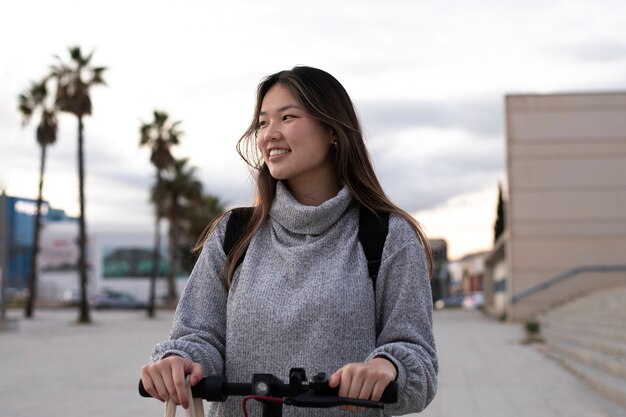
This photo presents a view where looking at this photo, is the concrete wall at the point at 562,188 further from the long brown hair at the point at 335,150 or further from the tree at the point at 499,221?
the long brown hair at the point at 335,150

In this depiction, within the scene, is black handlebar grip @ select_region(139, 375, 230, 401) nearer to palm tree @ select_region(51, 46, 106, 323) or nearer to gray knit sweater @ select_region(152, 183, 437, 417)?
gray knit sweater @ select_region(152, 183, 437, 417)

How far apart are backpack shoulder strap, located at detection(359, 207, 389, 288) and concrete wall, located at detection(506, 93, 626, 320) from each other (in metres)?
28.3

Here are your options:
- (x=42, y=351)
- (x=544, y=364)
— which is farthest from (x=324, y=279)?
(x=42, y=351)

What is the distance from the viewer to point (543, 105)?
3034cm

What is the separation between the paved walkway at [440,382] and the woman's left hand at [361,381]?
7564 millimetres

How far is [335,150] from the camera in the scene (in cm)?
251

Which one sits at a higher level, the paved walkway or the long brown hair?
the long brown hair

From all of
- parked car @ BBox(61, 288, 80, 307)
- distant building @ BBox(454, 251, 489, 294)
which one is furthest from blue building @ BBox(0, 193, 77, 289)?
distant building @ BBox(454, 251, 489, 294)

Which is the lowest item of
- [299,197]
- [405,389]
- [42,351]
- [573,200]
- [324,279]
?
[42,351]

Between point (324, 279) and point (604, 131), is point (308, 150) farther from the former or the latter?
point (604, 131)

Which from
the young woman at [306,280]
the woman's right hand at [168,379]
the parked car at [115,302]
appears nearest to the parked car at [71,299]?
the parked car at [115,302]

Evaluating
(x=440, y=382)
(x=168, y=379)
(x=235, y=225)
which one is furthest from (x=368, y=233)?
(x=440, y=382)

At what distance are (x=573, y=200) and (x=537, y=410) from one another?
21585 millimetres

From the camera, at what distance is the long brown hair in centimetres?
239
